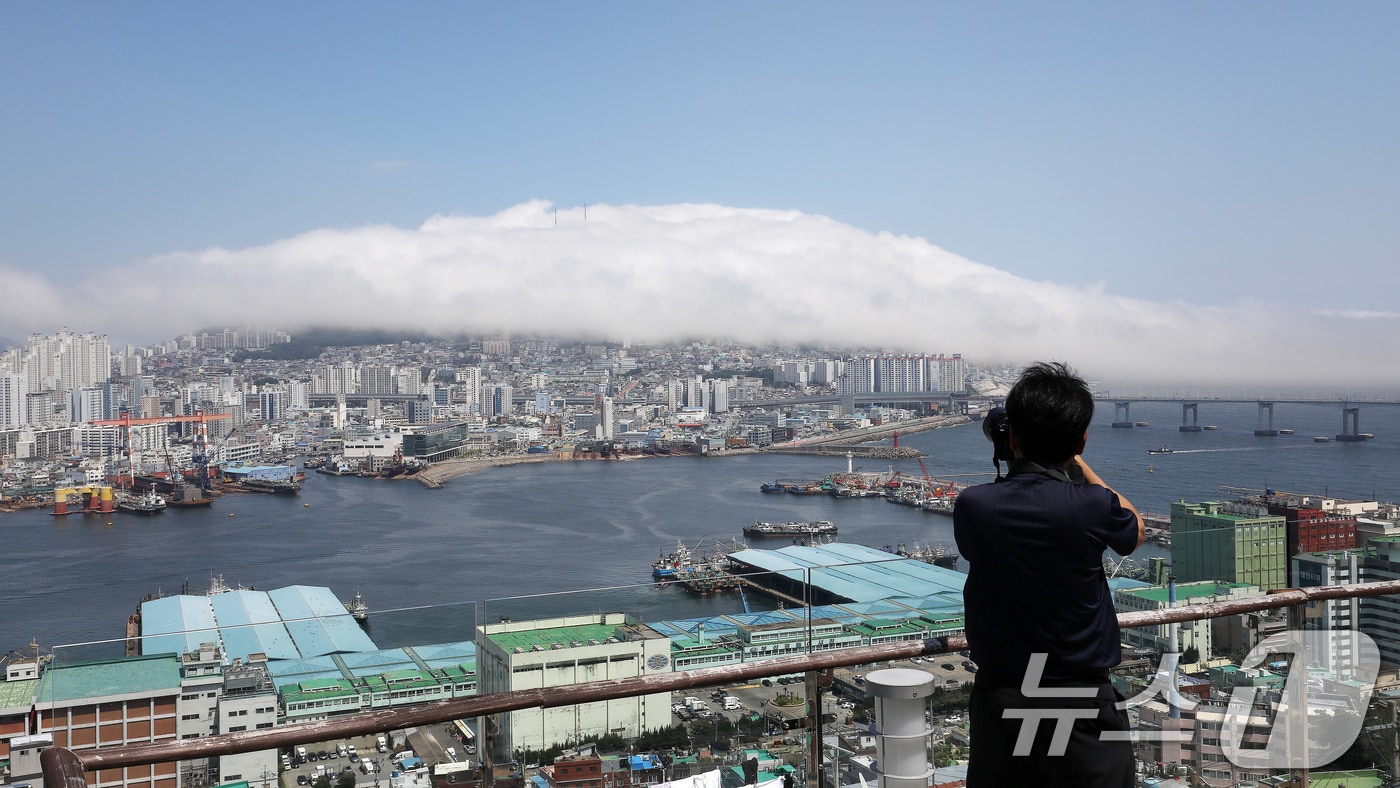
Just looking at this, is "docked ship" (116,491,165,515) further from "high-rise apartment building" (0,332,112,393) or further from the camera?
the camera

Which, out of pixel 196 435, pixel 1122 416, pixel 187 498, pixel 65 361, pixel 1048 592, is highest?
pixel 65 361

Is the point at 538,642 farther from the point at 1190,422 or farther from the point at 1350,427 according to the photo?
the point at 1190,422

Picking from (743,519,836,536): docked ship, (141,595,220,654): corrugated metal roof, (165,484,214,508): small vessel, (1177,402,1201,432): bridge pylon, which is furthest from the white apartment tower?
(1177,402,1201,432): bridge pylon

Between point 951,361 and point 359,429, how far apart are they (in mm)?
18224

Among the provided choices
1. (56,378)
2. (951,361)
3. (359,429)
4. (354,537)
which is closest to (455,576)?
(354,537)

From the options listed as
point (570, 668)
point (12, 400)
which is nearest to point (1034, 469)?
point (570, 668)

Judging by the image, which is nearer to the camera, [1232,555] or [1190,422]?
[1232,555]

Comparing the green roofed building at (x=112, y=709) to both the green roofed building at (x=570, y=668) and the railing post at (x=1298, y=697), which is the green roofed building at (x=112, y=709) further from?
the railing post at (x=1298, y=697)

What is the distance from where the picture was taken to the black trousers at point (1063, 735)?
0.41m

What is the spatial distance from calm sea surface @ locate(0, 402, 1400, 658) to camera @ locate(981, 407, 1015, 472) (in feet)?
3.36

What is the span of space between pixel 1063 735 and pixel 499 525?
10.5m

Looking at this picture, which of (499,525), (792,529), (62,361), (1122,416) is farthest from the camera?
(62,361)

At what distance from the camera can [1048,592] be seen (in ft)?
1.30

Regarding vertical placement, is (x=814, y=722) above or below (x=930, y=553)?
above
